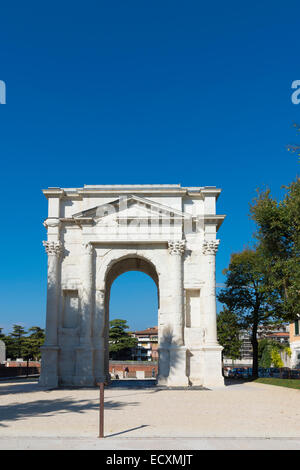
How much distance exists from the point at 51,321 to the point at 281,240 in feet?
45.8

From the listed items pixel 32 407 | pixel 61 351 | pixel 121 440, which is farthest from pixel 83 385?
pixel 121 440

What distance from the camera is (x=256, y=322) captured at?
35.3 m

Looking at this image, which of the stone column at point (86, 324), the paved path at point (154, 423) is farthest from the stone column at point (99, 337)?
the paved path at point (154, 423)

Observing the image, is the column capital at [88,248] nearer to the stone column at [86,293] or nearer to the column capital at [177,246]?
the stone column at [86,293]

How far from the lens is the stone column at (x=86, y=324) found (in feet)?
88.2

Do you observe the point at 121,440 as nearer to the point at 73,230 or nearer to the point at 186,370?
the point at 186,370

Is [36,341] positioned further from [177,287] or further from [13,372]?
[177,287]

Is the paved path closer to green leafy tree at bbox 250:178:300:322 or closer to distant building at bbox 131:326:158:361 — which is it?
green leafy tree at bbox 250:178:300:322

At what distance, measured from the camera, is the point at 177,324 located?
27375mm

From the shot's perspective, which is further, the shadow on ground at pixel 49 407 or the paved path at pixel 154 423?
the shadow on ground at pixel 49 407

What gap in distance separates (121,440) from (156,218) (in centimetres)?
1950

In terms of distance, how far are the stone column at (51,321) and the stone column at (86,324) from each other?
1.37m

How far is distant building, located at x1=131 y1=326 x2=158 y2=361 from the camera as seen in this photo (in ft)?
320

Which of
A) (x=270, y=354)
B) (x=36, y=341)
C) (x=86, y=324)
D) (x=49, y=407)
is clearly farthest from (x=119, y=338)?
(x=49, y=407)
